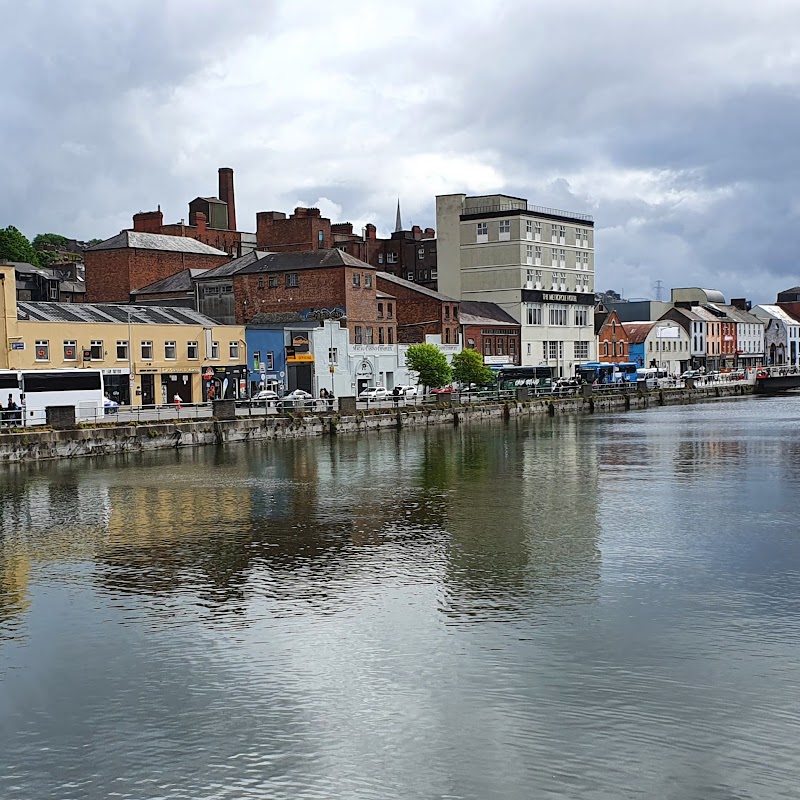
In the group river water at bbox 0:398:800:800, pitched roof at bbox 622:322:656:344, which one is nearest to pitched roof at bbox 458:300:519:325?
pitched roof at bbox 622:322:656:344

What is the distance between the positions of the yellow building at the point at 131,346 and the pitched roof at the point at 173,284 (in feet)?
43.7

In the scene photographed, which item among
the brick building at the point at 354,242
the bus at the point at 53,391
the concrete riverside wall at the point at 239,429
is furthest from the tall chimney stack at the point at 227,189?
the bus at the point at 53,391

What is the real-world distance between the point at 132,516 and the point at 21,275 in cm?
6644

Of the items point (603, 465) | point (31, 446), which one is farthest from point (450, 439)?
point (31, 446)

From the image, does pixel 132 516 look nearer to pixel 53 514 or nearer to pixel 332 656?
pixel 53 514

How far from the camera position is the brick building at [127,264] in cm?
9712

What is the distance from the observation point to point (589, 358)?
406ft

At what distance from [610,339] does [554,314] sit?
48.3 feet

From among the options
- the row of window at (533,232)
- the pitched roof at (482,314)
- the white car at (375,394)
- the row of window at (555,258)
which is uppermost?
the row of window at (533,232)

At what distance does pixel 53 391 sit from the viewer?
189 feet

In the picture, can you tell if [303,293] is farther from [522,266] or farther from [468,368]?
[522,266]

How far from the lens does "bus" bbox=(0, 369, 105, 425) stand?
2205 inches

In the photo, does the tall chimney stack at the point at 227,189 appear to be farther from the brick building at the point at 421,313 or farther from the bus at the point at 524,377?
the bus at the point at 524,377

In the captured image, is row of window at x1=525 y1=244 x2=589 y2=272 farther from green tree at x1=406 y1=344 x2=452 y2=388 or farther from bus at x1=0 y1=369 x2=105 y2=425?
bus at x1=0 y1=369 x2=105 y2=425
